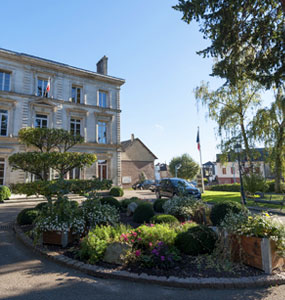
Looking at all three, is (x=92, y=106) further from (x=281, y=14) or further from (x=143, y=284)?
(x=143, y=284)

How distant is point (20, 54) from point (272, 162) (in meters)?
24.6

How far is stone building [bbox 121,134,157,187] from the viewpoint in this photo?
36062mm

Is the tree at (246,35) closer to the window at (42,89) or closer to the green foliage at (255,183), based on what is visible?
the green foliage at (255,183)

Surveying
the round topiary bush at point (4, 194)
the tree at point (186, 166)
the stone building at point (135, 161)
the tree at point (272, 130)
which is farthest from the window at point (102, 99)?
the tree at point (186, 166)

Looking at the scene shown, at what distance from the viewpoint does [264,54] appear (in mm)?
7883

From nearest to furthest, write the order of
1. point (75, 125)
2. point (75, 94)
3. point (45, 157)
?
point (45, 157) < point (75, 125) < point (75, 94)

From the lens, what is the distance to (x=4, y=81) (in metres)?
19.8

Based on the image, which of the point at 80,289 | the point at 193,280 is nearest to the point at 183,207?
the point at 193,280

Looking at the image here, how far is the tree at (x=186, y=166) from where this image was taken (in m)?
49.2

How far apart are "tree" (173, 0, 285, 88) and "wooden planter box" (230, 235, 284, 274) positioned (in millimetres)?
5912

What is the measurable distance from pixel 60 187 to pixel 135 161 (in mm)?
31926

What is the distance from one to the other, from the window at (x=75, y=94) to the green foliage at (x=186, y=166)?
3244 centimetres

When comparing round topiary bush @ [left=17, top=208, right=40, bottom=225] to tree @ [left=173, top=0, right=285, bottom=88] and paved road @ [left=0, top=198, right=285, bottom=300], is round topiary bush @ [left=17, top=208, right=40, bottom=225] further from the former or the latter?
tree @ [left=173, top=0, right=285, bottom=88]

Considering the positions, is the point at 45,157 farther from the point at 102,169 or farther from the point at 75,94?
the point at 75,94
